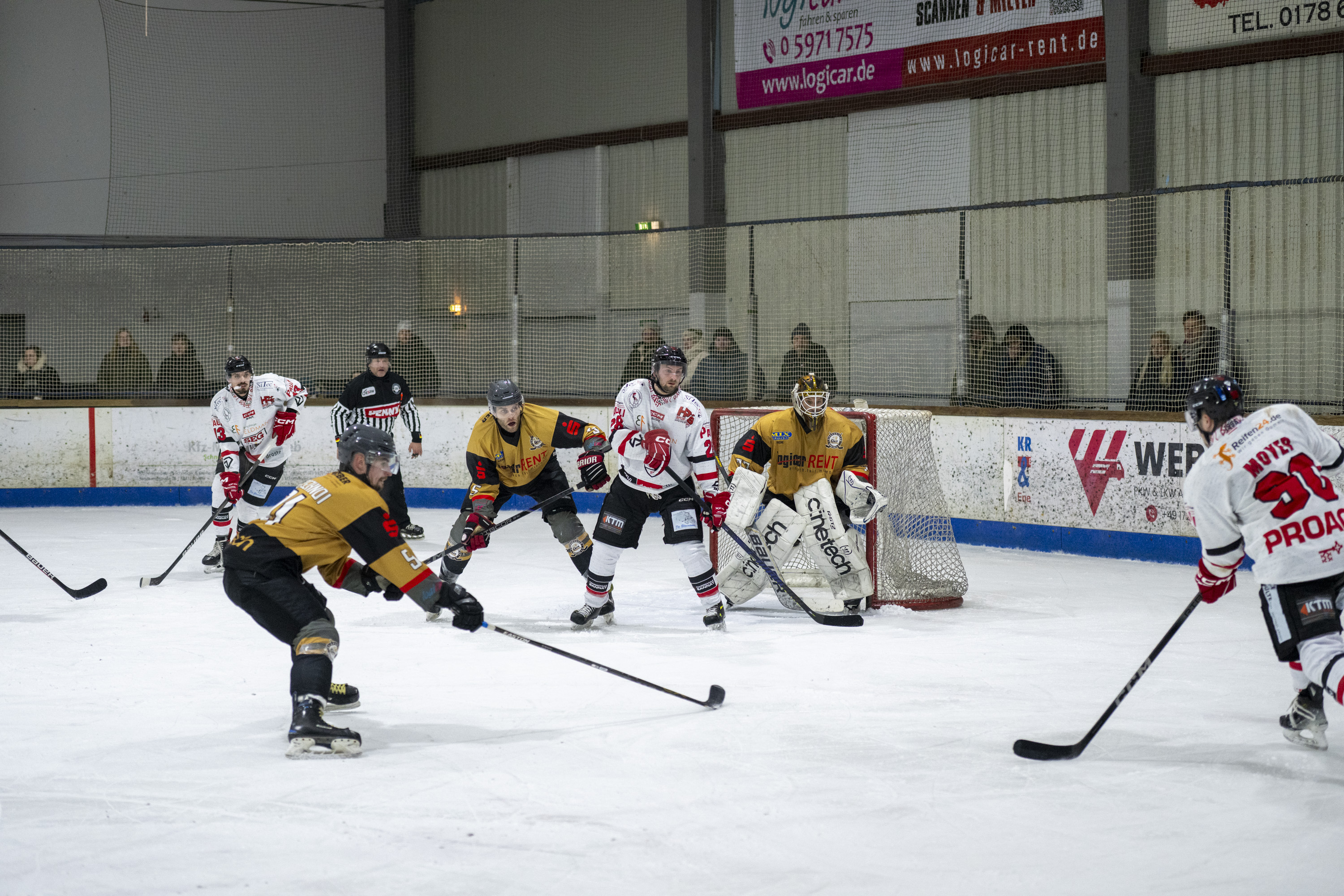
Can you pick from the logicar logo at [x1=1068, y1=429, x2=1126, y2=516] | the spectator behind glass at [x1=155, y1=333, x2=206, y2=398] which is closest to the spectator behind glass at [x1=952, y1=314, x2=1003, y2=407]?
the logicar logo at [x1=1068, y1=429, x2=1126, y2=516]

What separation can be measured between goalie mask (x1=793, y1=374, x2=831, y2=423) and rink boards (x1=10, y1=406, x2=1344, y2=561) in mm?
2430

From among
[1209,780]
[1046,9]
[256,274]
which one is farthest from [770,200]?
[1209,780]

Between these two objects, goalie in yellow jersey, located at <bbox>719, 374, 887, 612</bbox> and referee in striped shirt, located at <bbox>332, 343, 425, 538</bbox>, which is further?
referee in striped shirt, located at <bbox>332, 343, 425, 538</bbox>

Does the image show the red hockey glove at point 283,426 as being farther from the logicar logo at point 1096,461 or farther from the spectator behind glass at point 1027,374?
the logicar logo at point 1096,461

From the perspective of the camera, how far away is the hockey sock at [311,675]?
3.61m

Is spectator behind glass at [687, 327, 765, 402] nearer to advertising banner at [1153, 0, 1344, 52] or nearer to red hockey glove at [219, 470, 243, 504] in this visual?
red hockey glove at [219, 470, 243, 504]

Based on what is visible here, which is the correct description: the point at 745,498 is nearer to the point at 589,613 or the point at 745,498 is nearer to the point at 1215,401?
the point at 589,613

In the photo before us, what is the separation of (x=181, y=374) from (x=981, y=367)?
20.4ft

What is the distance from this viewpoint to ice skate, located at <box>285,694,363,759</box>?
11.6 feet

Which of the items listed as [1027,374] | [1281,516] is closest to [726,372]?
[1027,374]

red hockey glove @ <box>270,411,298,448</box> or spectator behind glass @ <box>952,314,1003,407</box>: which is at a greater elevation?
spectator behind glass @ <box>952,314,1003,407</box>

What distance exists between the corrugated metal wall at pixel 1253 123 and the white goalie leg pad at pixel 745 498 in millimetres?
5040

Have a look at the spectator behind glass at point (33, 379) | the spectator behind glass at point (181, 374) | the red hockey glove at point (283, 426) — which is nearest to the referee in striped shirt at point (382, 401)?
the red hockey glove at point (283, 426)

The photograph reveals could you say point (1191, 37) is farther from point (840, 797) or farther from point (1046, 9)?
point (840, 797)
